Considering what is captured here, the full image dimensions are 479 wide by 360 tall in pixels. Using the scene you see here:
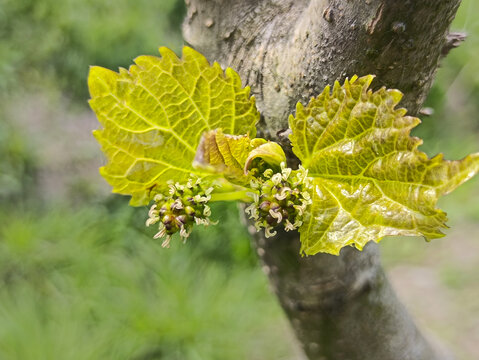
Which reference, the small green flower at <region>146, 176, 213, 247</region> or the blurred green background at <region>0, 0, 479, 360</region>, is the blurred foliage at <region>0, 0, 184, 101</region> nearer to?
the blurred green background at <region>0, 0, 479, 360</region>

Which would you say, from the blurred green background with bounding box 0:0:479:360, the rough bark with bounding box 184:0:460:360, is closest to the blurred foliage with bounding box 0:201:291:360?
the blurred green background with bounding box 0:0:479:360

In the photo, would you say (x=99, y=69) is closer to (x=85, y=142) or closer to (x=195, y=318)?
(x=195, y=318)

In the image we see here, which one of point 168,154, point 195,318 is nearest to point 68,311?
point 195,318

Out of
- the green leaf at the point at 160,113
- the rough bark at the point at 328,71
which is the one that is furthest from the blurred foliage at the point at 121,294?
the green leaf at the point at 160,113

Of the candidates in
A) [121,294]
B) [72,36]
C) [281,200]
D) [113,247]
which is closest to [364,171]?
[281,200]

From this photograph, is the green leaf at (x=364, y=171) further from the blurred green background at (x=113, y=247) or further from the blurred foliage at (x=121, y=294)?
the blurred foliage at (x=121, y=294)

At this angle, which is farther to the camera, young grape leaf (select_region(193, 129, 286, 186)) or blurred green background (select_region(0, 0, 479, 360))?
blurred green background (select_region(0, 0, 479, 360))
